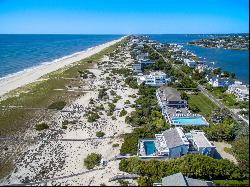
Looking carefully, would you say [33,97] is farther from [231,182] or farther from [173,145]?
[231,182]

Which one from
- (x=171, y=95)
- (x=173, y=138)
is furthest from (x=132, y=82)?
(x=173, y=138)

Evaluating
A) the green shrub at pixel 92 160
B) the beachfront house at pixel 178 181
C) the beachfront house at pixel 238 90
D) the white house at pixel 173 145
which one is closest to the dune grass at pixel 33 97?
the green shrub at pixel 92 160

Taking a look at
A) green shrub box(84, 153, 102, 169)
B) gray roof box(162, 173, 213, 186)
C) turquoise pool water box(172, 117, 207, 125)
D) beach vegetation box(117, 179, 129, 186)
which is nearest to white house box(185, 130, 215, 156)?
turquoise pool water box(172, 117, 207, 125)

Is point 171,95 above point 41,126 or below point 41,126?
above

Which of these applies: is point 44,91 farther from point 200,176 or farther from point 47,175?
point 200,176

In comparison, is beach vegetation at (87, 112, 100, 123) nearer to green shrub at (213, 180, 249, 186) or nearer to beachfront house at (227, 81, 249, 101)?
green shrub at (213, 180, 249, 186)

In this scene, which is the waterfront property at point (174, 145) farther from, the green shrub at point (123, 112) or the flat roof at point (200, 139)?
the green shrub at point (123, 112)
